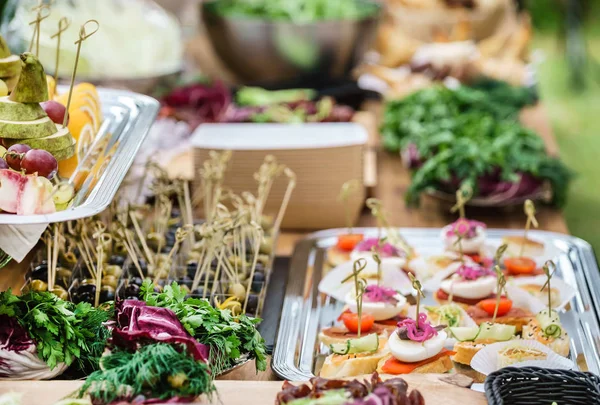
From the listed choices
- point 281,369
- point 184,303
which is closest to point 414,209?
point 281,369

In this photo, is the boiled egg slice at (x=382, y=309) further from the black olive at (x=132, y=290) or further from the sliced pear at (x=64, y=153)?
the sliced pear at (x=64, y=153)

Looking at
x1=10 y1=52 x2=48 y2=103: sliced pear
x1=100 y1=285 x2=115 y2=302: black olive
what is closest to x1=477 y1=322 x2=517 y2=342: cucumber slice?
x1=100 y1=285 x2=115 y2=302: black olive

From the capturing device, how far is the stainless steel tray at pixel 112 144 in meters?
1.57

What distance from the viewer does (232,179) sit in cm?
288

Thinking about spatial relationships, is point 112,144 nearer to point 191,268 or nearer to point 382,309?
point 191,268

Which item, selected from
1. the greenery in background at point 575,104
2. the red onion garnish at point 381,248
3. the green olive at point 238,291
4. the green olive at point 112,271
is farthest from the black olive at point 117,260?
the greenery in background at point 575,104

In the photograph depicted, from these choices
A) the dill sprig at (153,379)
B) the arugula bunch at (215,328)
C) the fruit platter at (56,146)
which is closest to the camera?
the dill sprig at (153,379)

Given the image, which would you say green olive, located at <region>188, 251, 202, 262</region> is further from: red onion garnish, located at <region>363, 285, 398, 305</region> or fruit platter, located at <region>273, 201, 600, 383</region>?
red onion garnish, located at <region>363, 285, 398, 305</region>

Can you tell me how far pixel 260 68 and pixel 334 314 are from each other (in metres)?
2.17

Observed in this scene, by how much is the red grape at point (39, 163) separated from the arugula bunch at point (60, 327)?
26 centimetres

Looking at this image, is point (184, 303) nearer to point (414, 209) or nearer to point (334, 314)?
point (334, 314)

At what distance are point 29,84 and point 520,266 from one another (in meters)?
1.41

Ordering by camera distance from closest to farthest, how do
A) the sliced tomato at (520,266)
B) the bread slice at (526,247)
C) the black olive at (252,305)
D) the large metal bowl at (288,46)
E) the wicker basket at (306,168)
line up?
the black olive at (252,305) < the sliced tomato at (520,266) < the bread slice at (526,247) < the wicker basket at (306,168) < the large metal bowl at (288,46)

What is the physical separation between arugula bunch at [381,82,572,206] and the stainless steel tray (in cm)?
114
